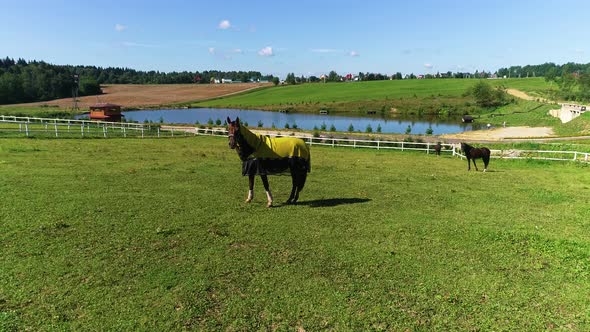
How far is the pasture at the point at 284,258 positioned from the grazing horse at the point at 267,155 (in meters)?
0.99

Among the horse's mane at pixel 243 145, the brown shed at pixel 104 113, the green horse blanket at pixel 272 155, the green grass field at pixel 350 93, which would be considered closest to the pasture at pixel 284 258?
the green horse blanket at pixel 272 155

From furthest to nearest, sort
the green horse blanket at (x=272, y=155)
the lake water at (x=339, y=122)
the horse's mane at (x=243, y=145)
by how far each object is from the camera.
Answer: the lake water at (x=339, y=122) → the green horse blanket at (x=272, y=155) → the horse's mane at (x=243, y=145)

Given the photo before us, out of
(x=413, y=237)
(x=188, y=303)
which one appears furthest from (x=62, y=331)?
(x=413, y=237)

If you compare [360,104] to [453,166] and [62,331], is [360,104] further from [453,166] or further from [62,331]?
[62,331]

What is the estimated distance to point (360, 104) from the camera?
383ft

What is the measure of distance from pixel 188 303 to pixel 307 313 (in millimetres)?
1789

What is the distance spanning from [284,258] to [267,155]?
4.18 meters

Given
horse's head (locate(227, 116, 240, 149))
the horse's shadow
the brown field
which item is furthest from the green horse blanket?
the brown field

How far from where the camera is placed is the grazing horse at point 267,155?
1037 cm

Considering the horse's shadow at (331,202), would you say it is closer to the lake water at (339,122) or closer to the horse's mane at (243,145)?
the horse's mane at (243,145)

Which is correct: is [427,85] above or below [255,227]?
above

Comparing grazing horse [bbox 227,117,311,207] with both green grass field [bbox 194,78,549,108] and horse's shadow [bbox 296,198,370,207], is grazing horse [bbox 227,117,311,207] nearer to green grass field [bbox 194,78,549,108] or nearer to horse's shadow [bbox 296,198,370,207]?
horse's shadow [bbox 296,198,370,207]

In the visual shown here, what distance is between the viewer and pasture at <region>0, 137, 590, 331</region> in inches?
211

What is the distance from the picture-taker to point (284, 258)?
23.7 feet
